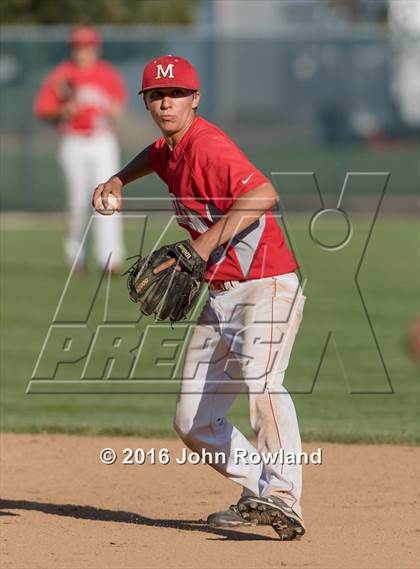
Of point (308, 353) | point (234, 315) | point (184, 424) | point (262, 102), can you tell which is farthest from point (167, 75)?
point (262, 102)

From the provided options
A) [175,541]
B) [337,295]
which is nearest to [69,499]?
[175,541]

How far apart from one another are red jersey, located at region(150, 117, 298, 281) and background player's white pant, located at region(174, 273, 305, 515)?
0.08m

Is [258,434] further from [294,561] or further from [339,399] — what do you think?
[339,399]

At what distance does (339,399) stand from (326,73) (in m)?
15.2

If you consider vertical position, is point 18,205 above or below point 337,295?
above

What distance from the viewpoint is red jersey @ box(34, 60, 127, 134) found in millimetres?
14898

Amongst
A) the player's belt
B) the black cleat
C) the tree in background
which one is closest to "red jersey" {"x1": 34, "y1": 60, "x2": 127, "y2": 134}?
the player's belt

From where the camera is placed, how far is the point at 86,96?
15055 mm

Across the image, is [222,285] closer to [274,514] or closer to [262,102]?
[274,514]

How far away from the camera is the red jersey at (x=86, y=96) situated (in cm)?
1490

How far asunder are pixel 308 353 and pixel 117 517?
465 cm

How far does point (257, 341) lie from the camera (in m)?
5.39

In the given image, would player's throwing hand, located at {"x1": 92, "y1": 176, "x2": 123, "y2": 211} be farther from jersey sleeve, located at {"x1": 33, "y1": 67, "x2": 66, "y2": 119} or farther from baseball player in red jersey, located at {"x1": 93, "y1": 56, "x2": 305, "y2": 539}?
jersey sleeve, located at {"x1": 33, "y1": 67, "x2": 66, "y2": 119}

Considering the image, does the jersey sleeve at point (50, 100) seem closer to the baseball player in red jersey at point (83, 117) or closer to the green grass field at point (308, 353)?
the baseball player in red jersey at point (83, 117)
